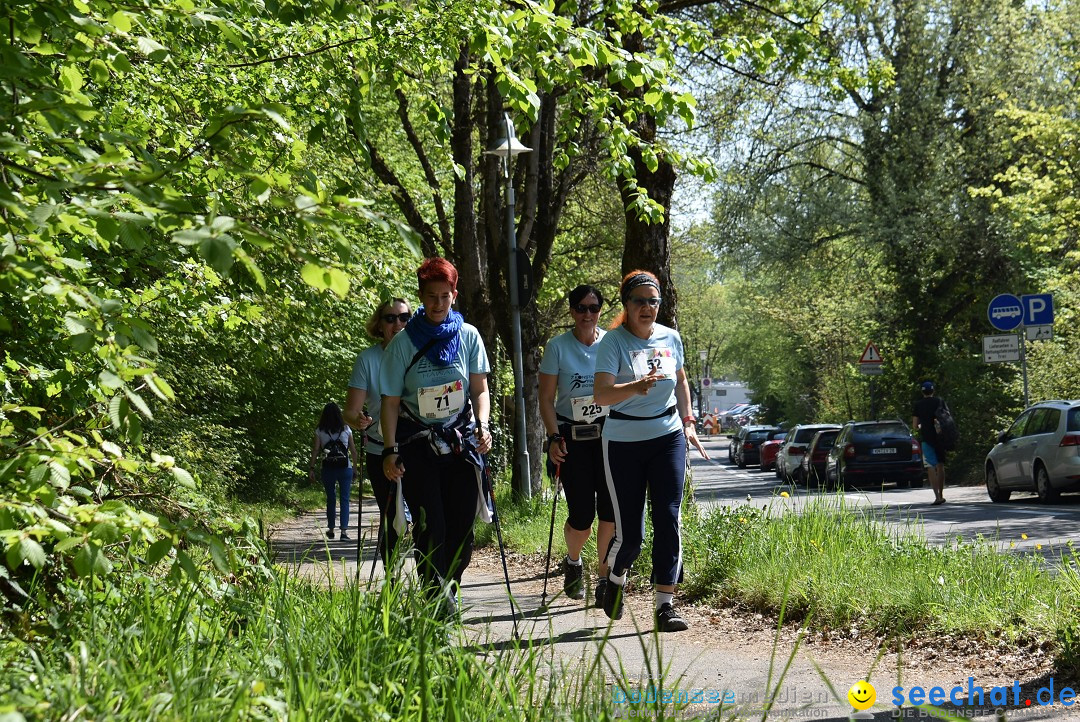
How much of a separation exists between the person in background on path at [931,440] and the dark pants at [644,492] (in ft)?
44.0

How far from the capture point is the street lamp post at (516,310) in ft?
47.2

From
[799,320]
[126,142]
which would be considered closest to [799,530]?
[126,142]

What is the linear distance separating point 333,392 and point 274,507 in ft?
14.0

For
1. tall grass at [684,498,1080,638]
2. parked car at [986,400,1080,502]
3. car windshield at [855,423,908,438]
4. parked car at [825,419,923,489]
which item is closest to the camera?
tall grass at [684,498,1080,638]

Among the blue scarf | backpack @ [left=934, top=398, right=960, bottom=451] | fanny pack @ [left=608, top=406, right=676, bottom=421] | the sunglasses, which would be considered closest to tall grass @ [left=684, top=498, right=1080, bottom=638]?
fanny pack @ [left=608, top=406, right=676, bottom=421]

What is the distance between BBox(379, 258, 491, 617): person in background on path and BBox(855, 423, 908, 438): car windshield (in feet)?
70.8

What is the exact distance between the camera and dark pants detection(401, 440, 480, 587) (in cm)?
672

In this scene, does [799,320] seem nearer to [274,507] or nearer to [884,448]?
[884,448]

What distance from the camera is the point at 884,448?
1059 inches

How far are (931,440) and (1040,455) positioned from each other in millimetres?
2129

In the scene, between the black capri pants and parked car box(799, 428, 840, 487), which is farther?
parked car box(799, 428, 840, 487)

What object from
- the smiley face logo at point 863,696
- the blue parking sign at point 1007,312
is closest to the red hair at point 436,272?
the smiley face logo at point 863,696

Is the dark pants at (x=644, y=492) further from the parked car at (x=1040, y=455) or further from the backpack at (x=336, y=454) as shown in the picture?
the parked car at (x=1040, y=455)

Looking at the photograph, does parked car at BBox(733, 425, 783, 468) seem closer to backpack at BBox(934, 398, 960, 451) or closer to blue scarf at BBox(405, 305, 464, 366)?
backpack at BBox(934, 398, 960, 451)
